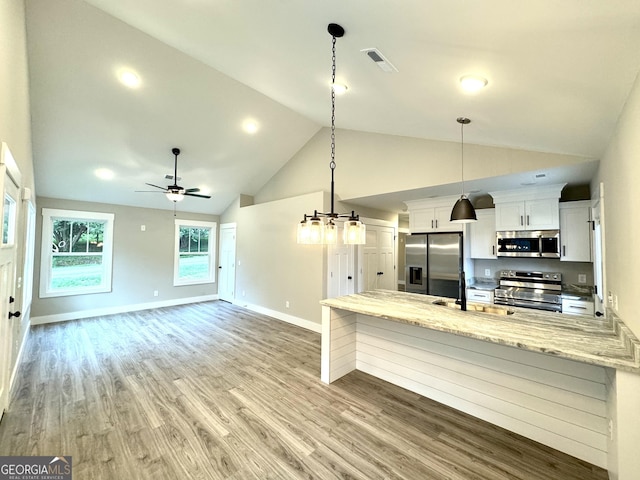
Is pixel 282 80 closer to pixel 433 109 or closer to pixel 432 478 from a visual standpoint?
pixel 433 109

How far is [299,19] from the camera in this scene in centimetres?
200

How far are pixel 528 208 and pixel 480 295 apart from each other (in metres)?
1.46

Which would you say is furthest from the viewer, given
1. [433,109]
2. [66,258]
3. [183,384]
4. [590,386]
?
[66,258]

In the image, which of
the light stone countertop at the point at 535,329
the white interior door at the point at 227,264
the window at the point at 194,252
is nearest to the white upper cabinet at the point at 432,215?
the light stone countertop at the point at 535,329

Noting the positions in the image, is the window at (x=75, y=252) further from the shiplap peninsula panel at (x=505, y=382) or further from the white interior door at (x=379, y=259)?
the shiplap peninsula panel at (x=505, y=382)

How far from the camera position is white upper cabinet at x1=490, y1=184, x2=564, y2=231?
3.79 metres

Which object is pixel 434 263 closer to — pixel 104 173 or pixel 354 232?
pixel 354 232

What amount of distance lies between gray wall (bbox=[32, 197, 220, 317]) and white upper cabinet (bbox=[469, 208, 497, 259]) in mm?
6658

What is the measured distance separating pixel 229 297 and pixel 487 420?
6.35 meters

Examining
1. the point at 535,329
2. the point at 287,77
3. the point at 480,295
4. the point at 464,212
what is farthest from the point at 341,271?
the point at 535,329

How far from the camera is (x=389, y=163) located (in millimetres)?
4414

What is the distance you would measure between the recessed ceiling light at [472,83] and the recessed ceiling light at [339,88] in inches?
44.9

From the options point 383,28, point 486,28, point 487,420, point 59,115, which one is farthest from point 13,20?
point 487,420

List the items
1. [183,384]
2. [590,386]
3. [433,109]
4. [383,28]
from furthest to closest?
[183,384], [433,109], [590,386], [383,28]
